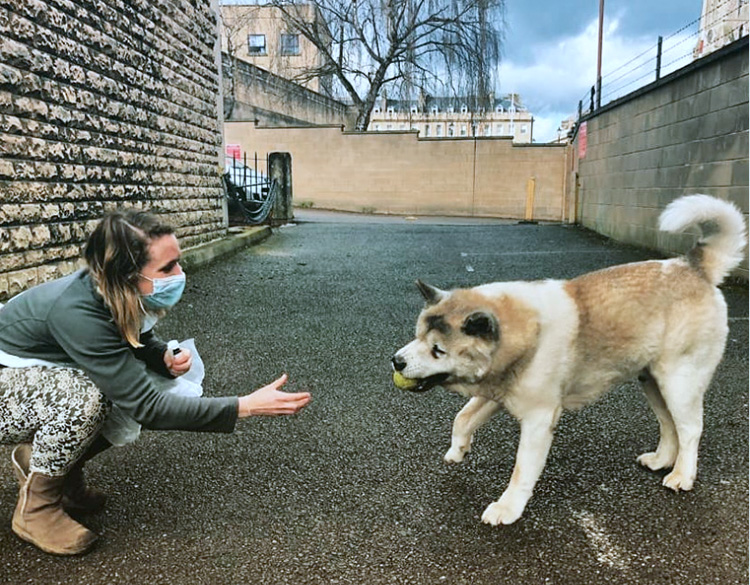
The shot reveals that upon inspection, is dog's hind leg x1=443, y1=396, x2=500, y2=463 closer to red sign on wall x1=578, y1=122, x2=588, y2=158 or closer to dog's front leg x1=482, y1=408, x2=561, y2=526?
dog's front leg x1=482, y1=408, x2=561, y2=526

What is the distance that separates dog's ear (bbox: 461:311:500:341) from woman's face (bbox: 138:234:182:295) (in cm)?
126

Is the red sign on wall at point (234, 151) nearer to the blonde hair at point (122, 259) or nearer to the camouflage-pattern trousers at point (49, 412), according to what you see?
the blonde hair at point (122, 259)

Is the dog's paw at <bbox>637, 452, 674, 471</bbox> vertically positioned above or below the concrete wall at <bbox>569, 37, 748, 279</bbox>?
below

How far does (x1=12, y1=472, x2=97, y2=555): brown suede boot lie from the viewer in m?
2.44

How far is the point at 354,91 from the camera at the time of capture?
29172mm

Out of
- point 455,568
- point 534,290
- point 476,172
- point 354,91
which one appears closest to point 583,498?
point 455,568

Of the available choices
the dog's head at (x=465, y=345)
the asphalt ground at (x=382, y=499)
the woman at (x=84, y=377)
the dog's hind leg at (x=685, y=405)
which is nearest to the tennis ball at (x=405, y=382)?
the dog's head at (x=465, y=345)

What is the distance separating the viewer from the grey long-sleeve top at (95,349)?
2.35 metres

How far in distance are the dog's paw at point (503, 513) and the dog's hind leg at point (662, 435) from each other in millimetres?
968

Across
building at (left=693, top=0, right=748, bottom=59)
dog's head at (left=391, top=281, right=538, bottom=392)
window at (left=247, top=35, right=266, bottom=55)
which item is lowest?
dog's head at (left=391, top=281, right=538, bottom=392)

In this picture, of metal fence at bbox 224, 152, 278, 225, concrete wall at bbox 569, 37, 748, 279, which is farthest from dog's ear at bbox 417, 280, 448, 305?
metal fence at bbox 224, 152, 278, 225

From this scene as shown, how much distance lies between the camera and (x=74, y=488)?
8.95 feet

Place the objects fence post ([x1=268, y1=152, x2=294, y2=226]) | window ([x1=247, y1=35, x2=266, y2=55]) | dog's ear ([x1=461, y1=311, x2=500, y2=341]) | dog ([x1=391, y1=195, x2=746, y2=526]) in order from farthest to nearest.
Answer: window ([x1=247, y1=35, x2=266, y2=55])
fence post ([x1=268, y1=152, x2=294, y2=226])
dog ([x1=391, y1=195, x2=746, y2=526])
dog's ear ([x1=461, y1=311, x2=500, y2=341])

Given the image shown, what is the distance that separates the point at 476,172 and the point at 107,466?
→ 21447 millimetres
